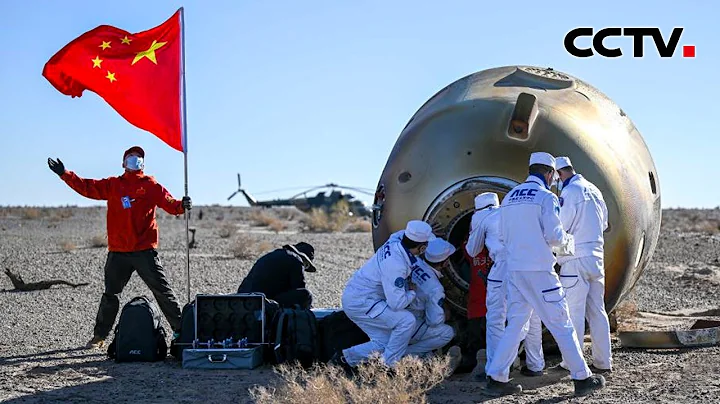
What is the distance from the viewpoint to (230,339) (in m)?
10.7

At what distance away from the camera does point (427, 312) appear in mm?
9914

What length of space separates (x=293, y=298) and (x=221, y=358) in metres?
1.40

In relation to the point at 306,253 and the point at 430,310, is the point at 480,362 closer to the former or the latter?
the point at 430,310

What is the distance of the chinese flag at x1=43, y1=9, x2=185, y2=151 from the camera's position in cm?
1243

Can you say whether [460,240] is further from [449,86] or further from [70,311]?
[70,311]

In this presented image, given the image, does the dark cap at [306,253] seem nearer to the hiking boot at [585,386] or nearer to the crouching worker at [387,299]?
the crouching worker at [387,299]

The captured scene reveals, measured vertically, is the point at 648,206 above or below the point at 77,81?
below

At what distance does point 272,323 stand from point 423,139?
233 cm

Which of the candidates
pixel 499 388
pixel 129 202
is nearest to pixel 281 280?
pixel 129 202

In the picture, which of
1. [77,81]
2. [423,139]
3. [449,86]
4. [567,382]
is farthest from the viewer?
[77,81]

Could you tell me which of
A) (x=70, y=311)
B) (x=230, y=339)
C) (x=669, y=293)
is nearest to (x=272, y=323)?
(x=230, y=339)

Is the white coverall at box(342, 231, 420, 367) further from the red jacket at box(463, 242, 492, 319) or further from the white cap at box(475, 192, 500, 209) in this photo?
the white cap at box(475, 192, 500, 209)

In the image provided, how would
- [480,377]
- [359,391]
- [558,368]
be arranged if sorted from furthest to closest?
[558,368], [480,377], [359,391]

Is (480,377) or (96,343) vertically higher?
(96,343)
